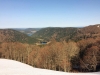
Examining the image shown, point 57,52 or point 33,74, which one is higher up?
point 33,74

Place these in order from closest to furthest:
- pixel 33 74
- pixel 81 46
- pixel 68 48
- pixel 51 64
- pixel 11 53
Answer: pixel 33 74 → pixel 51 64 → pixel 68 48 → pixel 81 46 → pixel 11 53

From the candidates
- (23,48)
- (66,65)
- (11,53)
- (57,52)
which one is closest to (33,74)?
(66,65)

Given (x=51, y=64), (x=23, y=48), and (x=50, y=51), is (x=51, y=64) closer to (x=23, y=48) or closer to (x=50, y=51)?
(x=50, y=51)

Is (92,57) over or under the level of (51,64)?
over

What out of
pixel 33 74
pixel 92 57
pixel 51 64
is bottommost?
pixel 51 64

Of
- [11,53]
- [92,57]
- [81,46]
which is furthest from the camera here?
[11,53]

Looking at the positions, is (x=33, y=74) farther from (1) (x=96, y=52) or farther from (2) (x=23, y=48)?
(2) (x=23, y=48)

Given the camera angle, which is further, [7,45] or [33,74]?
[7,45]

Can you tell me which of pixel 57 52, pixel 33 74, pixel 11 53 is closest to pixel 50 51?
pixel 57 52

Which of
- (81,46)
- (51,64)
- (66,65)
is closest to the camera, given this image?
(66,65)
